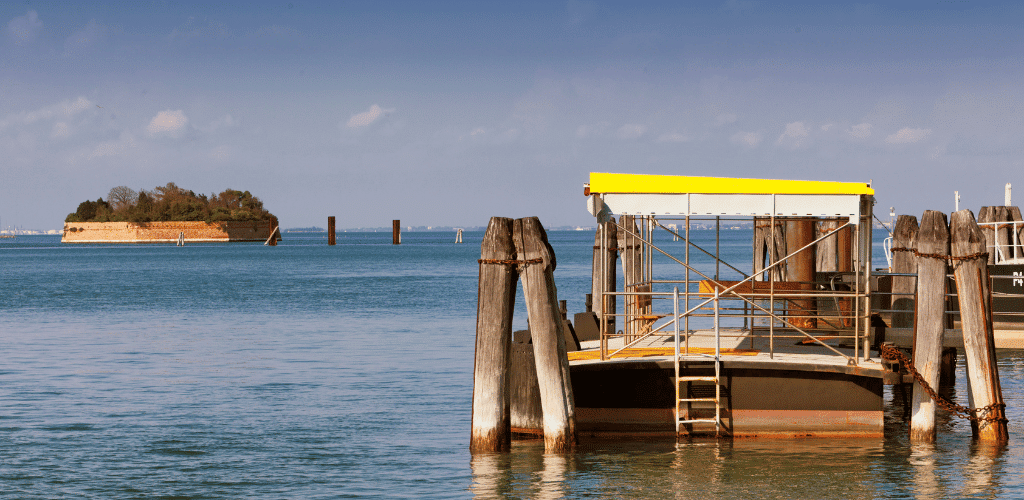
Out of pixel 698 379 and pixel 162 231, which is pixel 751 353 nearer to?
pixel 698 379

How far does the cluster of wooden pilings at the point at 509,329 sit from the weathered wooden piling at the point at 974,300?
4.77 metres

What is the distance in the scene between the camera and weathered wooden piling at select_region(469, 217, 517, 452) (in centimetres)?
1188

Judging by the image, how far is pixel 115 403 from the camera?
61.7 ft

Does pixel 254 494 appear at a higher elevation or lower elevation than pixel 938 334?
lower

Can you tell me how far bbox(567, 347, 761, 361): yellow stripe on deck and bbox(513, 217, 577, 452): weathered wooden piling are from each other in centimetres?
157

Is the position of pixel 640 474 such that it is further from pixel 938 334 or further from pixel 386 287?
pixel 386 287

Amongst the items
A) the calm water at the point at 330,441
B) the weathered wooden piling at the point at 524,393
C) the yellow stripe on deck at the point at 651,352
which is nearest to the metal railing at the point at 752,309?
the yellow stripe on deck at the point at 651,352

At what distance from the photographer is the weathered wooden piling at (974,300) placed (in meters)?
12.1

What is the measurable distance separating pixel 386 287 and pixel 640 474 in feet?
161

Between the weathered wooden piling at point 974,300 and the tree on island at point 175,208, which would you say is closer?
the weathered wooden piling at point 974,300

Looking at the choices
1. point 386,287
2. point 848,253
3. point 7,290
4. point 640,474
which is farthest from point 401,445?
point 7,290

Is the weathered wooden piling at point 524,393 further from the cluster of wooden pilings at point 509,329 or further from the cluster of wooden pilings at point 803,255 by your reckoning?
the cluster of wooden pilings at point 803,255

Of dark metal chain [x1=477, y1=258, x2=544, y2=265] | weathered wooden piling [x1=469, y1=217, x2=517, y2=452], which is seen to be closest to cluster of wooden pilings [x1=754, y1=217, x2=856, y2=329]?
dark metal chain [x1=477, y1=258, x2=544, y2=265]

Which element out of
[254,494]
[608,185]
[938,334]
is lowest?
[254,494]
